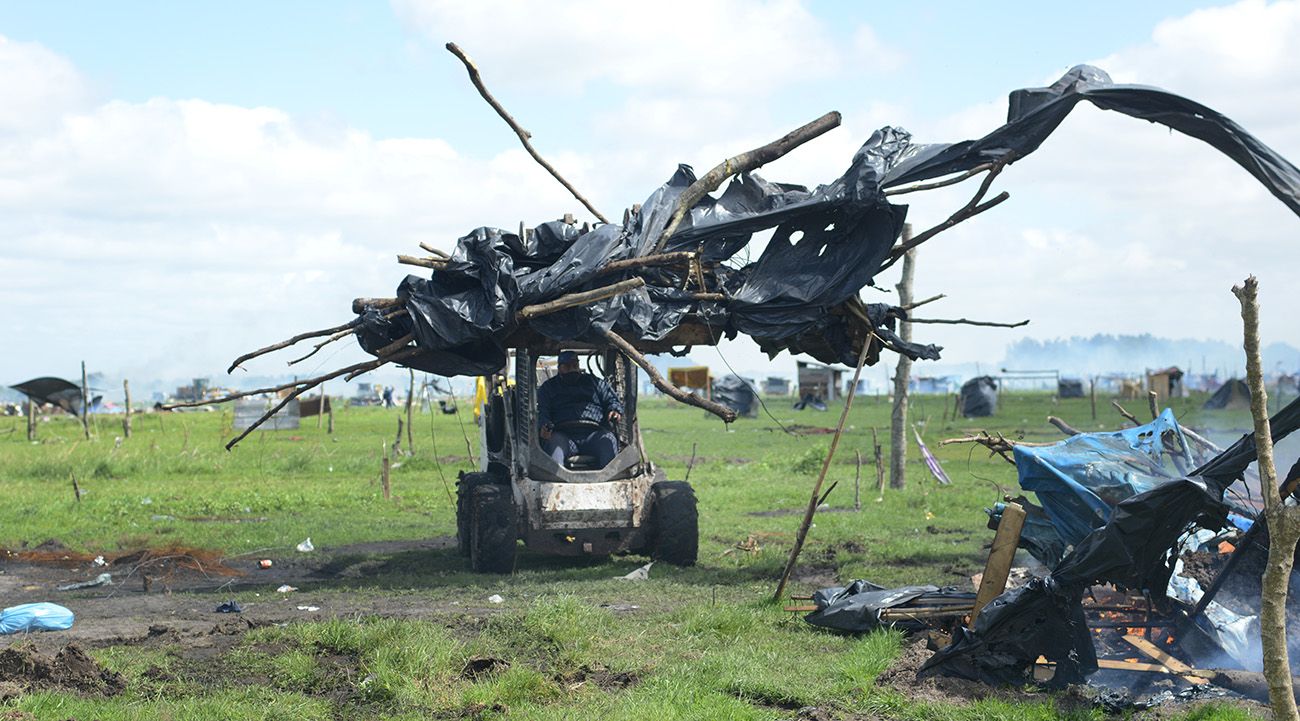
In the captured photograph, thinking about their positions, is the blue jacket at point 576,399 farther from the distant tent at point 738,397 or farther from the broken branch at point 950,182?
the distant tent at point 738,397

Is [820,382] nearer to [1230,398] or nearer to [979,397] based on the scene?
[979,397]

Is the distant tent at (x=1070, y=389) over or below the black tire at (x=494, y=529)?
over

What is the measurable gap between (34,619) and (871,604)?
271 inches

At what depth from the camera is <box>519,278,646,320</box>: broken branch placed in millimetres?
10141

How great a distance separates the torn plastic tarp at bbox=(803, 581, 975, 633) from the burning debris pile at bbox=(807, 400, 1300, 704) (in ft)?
0.05

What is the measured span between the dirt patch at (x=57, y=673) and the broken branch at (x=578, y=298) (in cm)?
473

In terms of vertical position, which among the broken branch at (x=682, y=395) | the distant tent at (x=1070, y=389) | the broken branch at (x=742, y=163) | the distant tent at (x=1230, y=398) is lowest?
the distant tent at (x=1230, y=398)

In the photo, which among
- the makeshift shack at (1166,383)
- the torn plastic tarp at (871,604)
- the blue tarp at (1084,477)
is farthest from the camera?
the makeshift shack at (1166,383)

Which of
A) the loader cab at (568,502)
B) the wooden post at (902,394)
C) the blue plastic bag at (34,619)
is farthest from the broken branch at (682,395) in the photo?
the wooden post at (902,394)

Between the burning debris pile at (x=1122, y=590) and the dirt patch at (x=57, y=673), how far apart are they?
5.36 m

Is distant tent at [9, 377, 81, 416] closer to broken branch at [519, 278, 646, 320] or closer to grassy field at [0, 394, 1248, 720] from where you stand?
grassy field at [0, 394, 1248, 720]

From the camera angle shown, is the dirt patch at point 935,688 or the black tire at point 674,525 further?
the black tire at point 674,525

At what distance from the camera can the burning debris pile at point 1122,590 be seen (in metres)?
7.51

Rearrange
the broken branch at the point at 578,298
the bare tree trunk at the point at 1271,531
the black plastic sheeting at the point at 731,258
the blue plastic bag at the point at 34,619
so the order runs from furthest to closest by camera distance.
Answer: the black plastic sheeting at the point at 731,258 → the broken branch at the point at 578,298 → the blue plastic bag at the point at 34,619 → the bare tree trunk at the point at 1271,531
